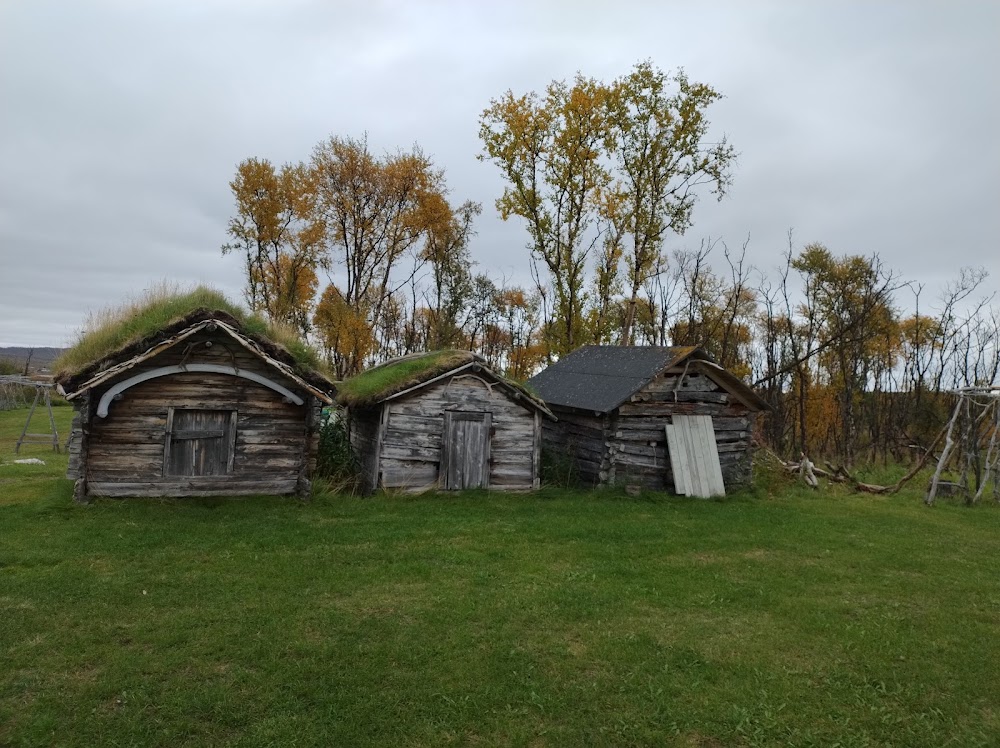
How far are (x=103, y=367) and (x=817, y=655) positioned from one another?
40.3 feet

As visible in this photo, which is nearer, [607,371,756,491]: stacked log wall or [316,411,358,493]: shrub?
[316,411,358,493]: shrub

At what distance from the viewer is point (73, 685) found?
17.8ft

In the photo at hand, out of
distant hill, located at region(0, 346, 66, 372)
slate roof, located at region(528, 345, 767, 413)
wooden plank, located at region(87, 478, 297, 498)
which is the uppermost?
distant hill, located at region(0, 346, 66, 372)

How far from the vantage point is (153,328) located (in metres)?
12.0

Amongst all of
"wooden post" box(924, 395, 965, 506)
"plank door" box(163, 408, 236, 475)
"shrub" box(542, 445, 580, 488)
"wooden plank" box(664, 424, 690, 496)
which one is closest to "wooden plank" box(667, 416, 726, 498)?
"wooden plank" box(664, 424, 690, 496)

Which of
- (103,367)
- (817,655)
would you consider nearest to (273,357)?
(103,367)

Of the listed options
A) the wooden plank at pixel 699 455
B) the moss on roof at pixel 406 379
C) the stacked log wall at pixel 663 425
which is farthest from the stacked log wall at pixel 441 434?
the wooden plank at pixel 699 455

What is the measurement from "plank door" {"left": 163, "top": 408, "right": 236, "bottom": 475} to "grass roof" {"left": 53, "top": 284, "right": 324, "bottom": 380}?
5.29 feet

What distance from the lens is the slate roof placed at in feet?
52.3

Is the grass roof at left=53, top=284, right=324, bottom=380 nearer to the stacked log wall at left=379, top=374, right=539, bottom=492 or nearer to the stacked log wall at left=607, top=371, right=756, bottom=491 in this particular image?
the stacked log wall at left=379, top=374, right=539, bottom=492

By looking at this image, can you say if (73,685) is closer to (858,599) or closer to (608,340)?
(858,599)

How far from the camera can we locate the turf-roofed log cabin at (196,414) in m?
11.7

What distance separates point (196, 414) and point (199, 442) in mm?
560

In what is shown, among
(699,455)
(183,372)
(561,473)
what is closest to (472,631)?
(183,372)
